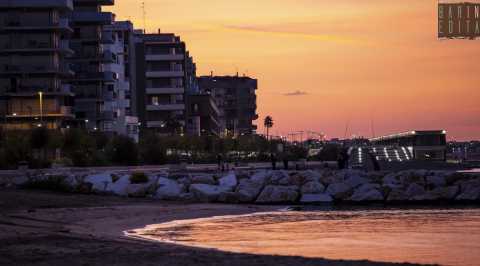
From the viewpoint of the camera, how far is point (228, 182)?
184ft

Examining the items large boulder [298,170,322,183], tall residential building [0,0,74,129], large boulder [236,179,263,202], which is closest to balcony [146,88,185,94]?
tall residential building [0,0,74,129]

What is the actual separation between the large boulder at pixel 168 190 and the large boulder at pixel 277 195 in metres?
4.37

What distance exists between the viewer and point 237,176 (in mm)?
58844

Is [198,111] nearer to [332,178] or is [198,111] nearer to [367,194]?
[332,178]

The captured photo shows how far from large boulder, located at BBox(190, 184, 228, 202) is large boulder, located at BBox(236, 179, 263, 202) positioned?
113 centimetres

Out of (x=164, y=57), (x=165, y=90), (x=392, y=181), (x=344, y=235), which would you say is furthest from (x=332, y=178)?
(x=164, y=57)

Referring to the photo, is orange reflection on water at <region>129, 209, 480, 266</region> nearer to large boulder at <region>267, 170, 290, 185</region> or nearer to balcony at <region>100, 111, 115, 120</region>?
large boulder at <region>267, 170, 290, 185</region>

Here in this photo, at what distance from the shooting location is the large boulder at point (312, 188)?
54969mm

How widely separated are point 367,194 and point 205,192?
30.0 ft

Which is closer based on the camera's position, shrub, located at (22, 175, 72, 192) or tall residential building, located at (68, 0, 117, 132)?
shrub, located at (22, 175, 72, 192)

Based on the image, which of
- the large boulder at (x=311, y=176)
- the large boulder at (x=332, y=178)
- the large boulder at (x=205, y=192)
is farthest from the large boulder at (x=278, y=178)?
the large boulder at (x=205, y=192)

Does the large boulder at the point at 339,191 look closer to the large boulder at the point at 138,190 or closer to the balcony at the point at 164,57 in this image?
the large boulder at the point at 138,190

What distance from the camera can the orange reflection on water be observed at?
82.8 feet

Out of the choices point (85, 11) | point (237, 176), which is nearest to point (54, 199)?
point (237, 176)
